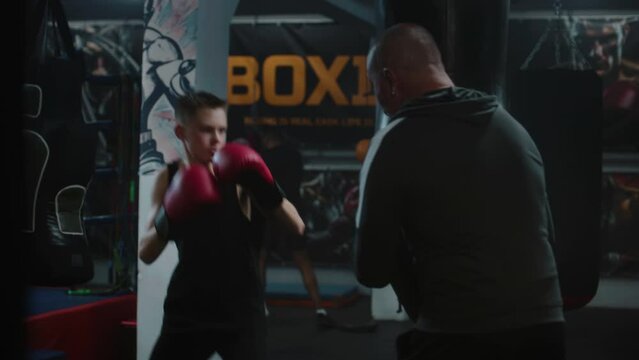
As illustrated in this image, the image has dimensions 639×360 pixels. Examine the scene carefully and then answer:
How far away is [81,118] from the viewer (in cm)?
310

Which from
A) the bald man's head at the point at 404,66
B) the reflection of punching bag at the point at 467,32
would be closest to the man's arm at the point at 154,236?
the reflection of punching bag at the point at 467,32

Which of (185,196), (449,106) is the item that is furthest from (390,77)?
(185,196)

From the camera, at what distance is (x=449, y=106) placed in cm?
202

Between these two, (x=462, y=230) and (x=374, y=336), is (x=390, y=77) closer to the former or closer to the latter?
(x=462, y=230)

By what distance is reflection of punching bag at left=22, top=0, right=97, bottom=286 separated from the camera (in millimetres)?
2795

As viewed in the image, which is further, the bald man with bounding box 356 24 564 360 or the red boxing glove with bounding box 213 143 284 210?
the red boxing glove with bounding box 213 143 284 210

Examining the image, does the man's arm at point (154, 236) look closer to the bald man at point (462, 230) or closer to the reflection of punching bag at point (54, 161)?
the reflection of punching bag at point (54, 161)

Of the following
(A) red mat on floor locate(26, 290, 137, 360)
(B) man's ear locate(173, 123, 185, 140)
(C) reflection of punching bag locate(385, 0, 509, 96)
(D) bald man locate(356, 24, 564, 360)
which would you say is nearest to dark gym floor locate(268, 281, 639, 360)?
(A) red mat on floor locate(26, 290, 137, 360)

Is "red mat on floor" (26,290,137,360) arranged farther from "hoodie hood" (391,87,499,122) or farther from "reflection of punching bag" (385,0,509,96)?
"hoodie hood" (391,87,499,122)

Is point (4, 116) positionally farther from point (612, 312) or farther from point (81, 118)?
point (612, 312)

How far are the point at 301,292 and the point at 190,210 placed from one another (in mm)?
5164

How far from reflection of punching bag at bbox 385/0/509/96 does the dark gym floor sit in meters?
3.29

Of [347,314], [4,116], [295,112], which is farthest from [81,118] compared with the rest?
[295,112]

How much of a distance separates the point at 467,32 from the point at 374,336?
4247 mm
